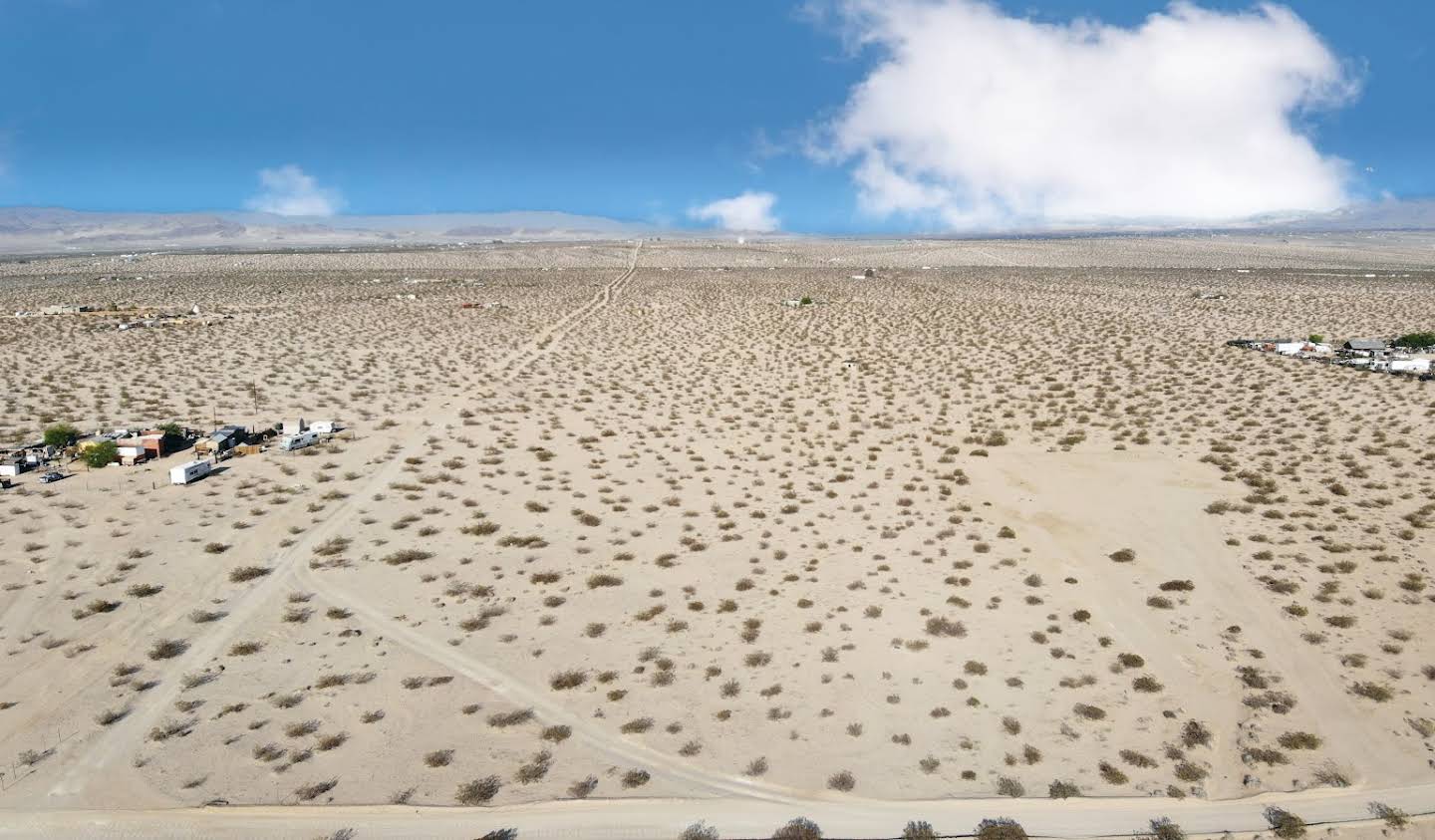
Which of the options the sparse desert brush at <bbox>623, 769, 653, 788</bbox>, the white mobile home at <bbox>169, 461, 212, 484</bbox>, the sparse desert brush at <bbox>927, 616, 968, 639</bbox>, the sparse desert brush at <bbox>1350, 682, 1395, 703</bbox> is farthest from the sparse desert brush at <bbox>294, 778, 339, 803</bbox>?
the sparse desert brush at <bbox>1350, 682, 1395, 703</bbox>

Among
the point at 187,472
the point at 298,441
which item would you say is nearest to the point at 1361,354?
the point at 298,441

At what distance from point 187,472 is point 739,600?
15.5 metres

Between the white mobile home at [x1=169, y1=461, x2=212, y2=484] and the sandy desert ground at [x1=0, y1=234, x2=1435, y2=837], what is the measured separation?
0.54 meters

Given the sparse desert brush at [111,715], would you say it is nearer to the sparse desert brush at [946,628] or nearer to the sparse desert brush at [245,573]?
the sparse desert brush at [245,573]

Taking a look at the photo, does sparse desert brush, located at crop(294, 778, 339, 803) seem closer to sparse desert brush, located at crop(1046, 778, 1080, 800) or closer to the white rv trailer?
sparse desert brush, located at crop(1046, 778, 1080, 800)

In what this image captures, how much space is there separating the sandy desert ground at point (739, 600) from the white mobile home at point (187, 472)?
1.77ft

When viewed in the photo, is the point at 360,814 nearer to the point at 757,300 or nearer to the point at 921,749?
the point at 921,749

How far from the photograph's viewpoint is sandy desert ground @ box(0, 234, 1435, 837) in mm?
9773

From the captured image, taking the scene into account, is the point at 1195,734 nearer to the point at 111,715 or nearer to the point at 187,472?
the point at 111,715

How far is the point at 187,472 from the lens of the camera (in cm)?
1948

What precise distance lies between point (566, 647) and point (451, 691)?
6.62ft

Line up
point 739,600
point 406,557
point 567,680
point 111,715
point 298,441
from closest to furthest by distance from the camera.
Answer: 1. point 111,715
2. point 567,680
3. point 739,600
4. point 406,557
5. point 298,441

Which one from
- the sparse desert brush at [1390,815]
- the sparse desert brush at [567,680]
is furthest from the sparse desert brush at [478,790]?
the sparse desert brush at [1390,815]

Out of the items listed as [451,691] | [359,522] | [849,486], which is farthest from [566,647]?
[849,486]
